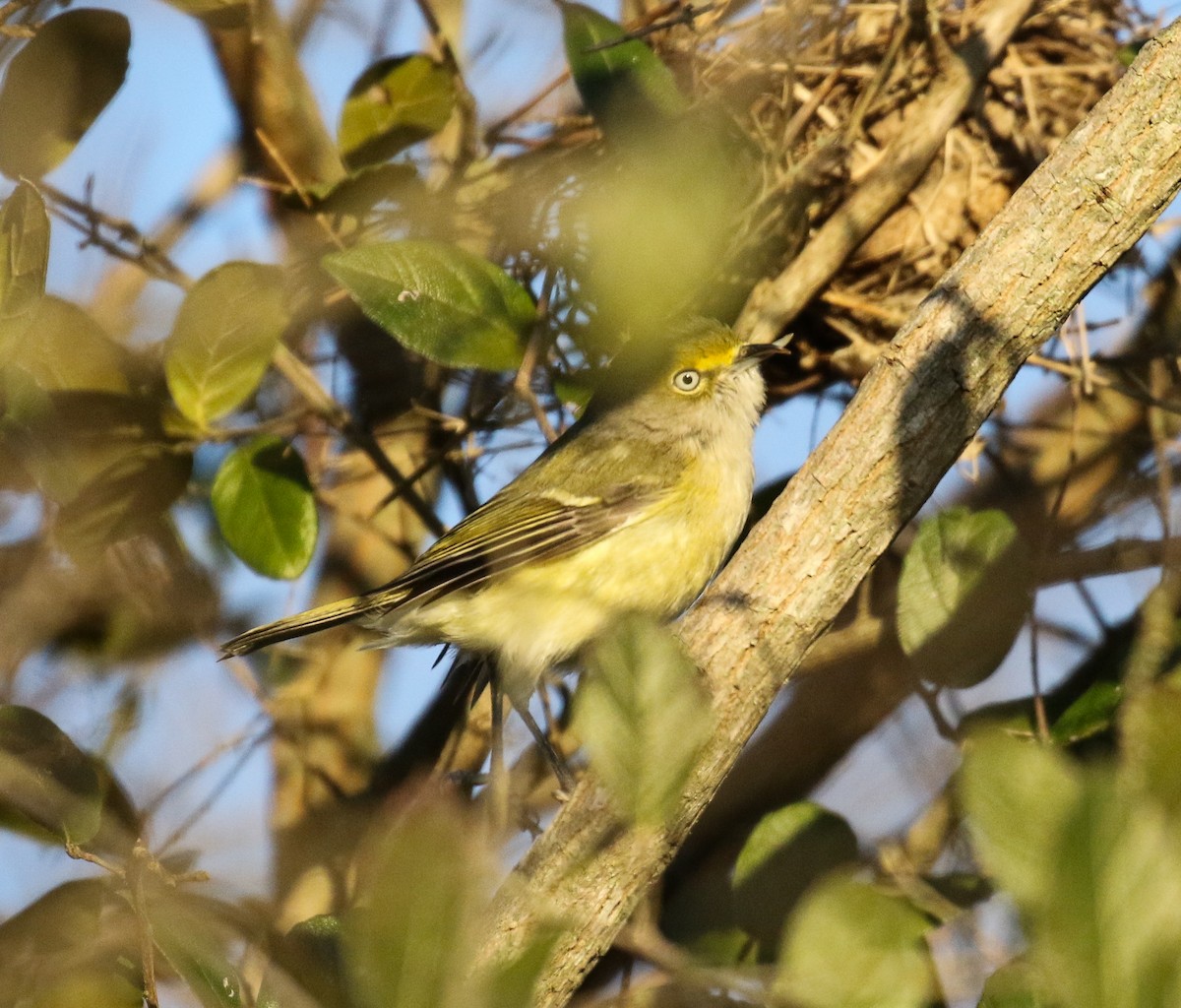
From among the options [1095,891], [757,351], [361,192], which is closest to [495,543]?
[757,351]

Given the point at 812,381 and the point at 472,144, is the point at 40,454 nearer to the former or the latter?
the point at 472,144

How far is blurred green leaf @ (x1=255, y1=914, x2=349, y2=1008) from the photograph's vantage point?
972 millimetres

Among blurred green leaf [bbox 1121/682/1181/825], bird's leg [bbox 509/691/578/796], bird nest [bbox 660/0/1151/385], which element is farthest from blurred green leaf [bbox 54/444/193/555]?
blurred green leaf [bbox 1121/682/1181/825]

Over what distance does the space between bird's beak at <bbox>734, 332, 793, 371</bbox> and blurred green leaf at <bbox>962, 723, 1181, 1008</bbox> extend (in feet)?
7.16

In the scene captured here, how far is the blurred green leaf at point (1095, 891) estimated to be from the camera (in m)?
0.65

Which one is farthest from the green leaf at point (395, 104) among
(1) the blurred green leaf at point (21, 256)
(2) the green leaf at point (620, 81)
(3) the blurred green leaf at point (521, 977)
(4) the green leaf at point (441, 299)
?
(3) the blurred green leaf at point (521, 977)

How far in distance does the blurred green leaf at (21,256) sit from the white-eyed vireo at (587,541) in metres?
0.93

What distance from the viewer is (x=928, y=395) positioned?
175cm

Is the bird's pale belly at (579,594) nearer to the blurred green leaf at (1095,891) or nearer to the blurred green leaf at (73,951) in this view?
the blurred green leaf at (73,951)

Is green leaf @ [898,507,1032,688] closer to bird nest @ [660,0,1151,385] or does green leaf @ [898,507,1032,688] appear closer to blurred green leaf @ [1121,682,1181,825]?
bird nest @ [660,0,1151,385]

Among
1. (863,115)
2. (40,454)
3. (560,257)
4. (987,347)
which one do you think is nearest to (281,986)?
(987,347)

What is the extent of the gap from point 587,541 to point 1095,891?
Answer: 2258mm

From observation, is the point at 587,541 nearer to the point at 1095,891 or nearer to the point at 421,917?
the point at 421,917

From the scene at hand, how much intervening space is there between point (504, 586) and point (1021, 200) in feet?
4.98
